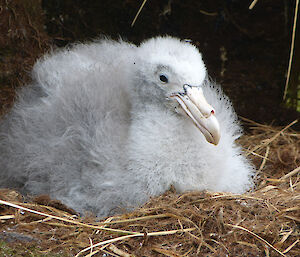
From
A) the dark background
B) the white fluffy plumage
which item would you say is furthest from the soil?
the white fluffy plumage

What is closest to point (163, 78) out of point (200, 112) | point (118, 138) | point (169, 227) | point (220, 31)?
point (200, 112)

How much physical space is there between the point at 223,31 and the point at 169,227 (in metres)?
2.74

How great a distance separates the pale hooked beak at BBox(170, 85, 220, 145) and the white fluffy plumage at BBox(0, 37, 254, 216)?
56mm

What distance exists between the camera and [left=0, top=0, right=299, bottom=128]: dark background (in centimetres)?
489

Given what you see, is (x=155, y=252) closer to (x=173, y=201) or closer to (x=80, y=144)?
(x=173, y=201)

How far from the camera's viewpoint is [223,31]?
5062 mm

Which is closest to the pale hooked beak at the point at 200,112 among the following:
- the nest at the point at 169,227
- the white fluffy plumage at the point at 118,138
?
the white fluffy plumage at the point at 118,138

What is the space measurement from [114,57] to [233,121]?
1005 millimetres

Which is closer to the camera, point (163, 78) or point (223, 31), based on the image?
point (163, 78)

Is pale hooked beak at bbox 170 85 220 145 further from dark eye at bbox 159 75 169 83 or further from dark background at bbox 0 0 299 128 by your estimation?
dark background at bbox 0 0 299 128

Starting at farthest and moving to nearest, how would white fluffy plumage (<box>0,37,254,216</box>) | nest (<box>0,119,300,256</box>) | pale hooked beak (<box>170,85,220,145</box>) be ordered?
white fluffy plumage (<box>0,37,254,216</box>) → pale hooked beak (<box>170,85,220,145</box>) → nest (<box>0,119,300,256</box>)

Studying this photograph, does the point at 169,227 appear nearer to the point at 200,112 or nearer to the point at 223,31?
the point at 200,112

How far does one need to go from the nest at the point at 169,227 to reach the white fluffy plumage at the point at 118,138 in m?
0.20

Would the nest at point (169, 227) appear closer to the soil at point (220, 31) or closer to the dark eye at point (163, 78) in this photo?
the dark eye at point (163, 78)
